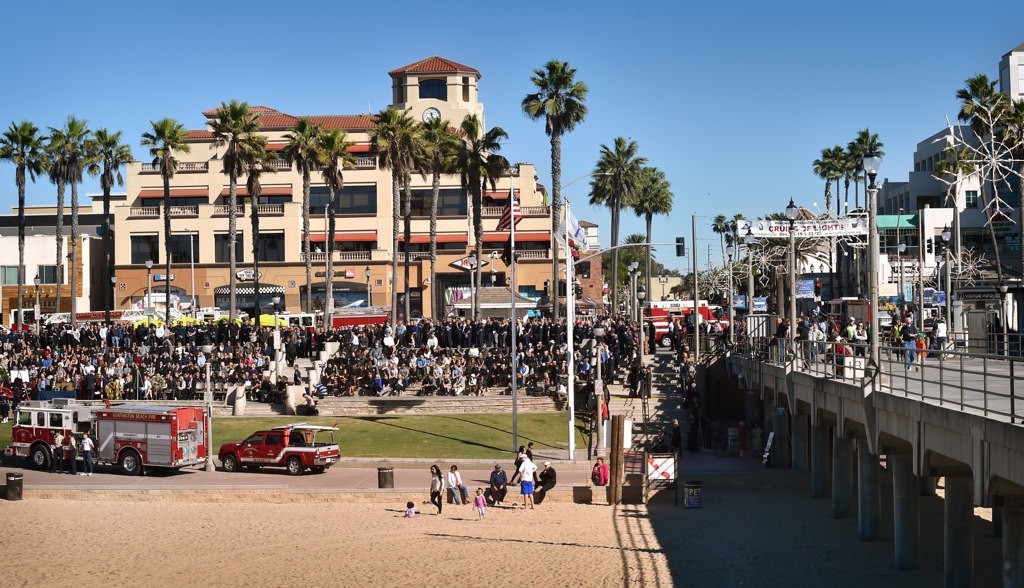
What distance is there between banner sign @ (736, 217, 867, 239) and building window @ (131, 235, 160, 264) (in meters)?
55.7

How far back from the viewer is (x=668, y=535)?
92.0 feet

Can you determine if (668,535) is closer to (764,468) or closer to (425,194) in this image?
(764,468)

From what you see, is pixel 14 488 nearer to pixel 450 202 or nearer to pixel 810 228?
pixel 810 228

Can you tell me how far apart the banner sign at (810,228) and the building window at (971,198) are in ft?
167

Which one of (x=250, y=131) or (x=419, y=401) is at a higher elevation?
(x=250, y=131)

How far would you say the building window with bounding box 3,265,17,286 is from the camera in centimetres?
8569

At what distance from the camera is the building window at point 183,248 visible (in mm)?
81188

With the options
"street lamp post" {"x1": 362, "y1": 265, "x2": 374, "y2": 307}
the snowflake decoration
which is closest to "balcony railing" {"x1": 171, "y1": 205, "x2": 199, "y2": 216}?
"street lamp post" {"x1": 362, "y1": 265, "x2": 374, "y2": 307}

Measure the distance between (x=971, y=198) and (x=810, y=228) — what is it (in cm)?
5226

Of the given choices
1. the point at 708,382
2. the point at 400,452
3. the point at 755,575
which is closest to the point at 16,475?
the point at 400,452

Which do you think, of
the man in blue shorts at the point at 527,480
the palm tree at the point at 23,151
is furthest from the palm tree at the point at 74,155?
the man in blue shorts at the point at 527,480

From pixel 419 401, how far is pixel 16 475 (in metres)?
16.3

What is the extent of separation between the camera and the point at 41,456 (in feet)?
123

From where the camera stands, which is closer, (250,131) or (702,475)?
(702,475)
